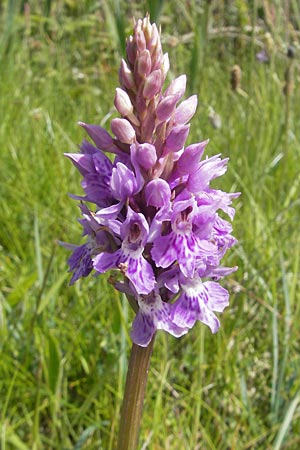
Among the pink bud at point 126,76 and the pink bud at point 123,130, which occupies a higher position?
the pink bud at point 126,76

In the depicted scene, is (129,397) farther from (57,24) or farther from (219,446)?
(57,24)

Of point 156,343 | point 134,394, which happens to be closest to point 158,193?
point 134,394

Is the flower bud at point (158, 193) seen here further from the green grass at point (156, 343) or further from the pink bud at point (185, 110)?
the green grass at point (156, 343)

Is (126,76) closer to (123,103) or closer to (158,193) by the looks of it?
(123,103)

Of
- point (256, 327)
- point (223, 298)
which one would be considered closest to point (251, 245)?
point (256, 327)

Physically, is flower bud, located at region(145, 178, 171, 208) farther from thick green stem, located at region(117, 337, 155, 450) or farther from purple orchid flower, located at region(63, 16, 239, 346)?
thick green stem, located at region(117, 337, 155, 450)

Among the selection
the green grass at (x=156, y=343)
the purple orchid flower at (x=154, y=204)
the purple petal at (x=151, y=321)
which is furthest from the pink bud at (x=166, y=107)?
the green grass at (x=156, y=343)
